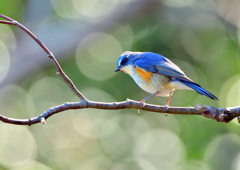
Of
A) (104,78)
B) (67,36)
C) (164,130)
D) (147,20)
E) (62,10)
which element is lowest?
(164,130)

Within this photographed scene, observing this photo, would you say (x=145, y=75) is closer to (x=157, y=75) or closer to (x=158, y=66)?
(x=157, y=75)

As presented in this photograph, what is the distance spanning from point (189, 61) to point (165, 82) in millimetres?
6615

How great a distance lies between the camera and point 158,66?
464 centimetres

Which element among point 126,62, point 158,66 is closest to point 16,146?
point 126,62

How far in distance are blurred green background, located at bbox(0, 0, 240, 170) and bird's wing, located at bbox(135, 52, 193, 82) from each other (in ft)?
13.6

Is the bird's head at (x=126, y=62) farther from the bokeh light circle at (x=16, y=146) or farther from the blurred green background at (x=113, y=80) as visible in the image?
the bokeh light circle at (x=16, y=146)

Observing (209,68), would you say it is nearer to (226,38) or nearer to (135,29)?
(226,38)

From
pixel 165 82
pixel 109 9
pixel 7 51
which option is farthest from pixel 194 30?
pixel 165 82

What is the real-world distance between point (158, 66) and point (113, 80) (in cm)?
599

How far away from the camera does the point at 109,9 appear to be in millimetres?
9672

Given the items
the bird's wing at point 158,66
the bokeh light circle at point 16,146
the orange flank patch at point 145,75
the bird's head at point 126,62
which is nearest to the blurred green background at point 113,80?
the bokeh light circle at point 16,146

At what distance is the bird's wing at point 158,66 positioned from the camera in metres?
4.37

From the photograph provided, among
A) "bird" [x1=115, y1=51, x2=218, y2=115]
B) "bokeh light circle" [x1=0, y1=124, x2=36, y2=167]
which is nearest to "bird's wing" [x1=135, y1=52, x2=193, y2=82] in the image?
"bird" [x1=115, y1=51, x2=218, y2=115]

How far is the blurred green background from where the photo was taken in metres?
9.03
